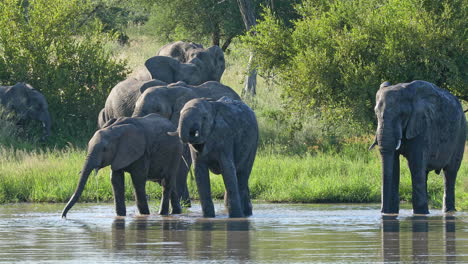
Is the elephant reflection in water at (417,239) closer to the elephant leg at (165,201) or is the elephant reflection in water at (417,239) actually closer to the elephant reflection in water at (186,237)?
the elephant reflection in water at (186,237)

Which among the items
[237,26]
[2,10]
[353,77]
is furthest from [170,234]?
[237,26]

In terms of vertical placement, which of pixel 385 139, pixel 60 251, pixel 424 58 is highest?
pixel 424 58

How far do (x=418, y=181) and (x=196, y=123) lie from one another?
10.5ft

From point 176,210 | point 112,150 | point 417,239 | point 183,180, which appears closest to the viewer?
point 417,239

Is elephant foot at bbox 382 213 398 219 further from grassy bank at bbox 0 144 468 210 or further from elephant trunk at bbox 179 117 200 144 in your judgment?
elephant trunk at bbox 179 117 200 144

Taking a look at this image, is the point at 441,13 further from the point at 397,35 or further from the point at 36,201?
the point at 36,201

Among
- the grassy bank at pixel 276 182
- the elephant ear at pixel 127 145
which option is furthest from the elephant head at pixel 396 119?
the elephant ear at pixel 127 145

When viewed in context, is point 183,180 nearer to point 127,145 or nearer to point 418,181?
point 127,145

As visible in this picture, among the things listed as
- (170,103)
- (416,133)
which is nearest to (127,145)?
(170,103)

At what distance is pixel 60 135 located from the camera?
93.6ft

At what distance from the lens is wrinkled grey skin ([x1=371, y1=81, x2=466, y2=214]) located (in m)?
16.2

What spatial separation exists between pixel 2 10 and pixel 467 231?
1822 cm

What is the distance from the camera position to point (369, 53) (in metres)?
25.1

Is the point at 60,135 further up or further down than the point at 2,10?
further down
